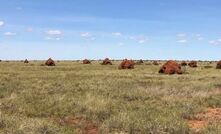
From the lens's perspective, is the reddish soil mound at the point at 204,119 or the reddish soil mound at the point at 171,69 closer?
the reddish soil mound at the point at 204,119

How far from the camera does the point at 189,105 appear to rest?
20.5 meters


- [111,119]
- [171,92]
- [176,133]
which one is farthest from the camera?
[171,92]

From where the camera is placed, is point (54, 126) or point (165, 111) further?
point (165, 111)

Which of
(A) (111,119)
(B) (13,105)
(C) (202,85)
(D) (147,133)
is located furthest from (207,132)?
(C) (202,85)

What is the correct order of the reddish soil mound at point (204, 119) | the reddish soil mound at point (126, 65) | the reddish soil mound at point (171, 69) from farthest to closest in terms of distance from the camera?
1. the reddish soil mound at point (126, 65)
2. the reddish soil mound at point (171, 69)
3. the reddish soil mound at point (204, 119)

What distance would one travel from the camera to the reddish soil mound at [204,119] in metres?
16.0

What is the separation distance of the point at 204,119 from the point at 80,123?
4.85 m

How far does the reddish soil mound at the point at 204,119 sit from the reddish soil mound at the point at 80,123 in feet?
10.9

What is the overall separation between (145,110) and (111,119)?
10.4 ft

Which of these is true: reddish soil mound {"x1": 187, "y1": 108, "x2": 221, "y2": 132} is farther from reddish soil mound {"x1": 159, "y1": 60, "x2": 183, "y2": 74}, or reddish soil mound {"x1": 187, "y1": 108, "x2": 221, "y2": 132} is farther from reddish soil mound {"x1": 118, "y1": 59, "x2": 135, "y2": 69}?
reddish soil mound {"x1": 118, "y1": 59, "x2": 135, "y2": 69}

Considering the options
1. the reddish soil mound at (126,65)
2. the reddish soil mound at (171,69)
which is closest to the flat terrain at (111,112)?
the reddish soil mound at (171,69)

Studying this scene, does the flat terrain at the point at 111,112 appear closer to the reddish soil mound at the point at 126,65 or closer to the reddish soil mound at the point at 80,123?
the reddish soil mound at the point at 80,123

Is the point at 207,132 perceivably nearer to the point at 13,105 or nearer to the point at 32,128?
the point at 32,128

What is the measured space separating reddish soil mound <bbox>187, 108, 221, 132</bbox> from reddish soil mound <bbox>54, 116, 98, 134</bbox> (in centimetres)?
334
